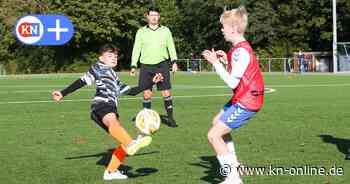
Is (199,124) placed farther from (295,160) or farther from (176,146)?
(295,160)

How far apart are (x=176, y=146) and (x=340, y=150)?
7.67ft

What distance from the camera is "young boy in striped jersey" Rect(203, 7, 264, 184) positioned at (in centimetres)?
693

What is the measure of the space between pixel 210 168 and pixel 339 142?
287 cm

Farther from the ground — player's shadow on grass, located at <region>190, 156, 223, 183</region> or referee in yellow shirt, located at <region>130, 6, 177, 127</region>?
referee in yellow shirt, located at <region>130, 6, 177, 127</region>

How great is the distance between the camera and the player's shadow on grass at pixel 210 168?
766 cm

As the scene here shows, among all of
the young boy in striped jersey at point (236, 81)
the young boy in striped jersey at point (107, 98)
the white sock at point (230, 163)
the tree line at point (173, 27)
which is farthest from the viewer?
the tree line at point (173, 27)

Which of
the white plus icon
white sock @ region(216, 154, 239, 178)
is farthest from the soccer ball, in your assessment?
the white plus icon

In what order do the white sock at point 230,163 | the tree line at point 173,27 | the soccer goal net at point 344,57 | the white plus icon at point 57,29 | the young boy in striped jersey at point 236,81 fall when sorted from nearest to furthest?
the young boy in striped jersey at point 236,81 → the white sock at point 230,163 → the soccer goal net at point 344,57 → the tree line at point 173,27 → the white plus icon at point 57,29

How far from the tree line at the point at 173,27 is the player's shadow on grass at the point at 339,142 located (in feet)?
166

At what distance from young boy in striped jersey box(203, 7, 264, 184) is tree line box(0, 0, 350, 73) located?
5476 centimetres

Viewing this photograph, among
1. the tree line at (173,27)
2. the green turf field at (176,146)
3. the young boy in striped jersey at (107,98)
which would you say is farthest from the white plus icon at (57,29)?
the young boy in striped jersey at (107,98)

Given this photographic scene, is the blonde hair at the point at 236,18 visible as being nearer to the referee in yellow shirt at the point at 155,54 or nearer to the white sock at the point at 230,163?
the white sock at the point at 230,163

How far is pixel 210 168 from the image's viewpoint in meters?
8.41

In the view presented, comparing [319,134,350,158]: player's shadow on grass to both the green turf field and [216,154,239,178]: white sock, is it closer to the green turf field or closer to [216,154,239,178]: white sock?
the green turf field
